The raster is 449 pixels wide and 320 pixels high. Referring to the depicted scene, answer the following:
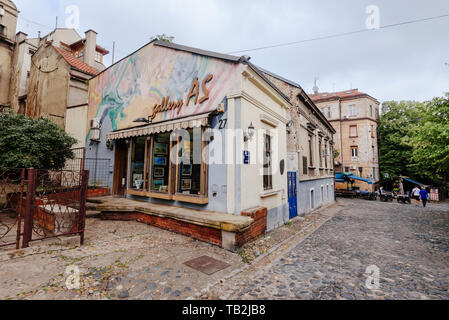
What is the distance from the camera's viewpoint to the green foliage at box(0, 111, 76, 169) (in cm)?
784

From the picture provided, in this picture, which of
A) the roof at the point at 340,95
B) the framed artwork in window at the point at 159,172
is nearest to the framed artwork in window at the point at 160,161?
the framed artwork in window at the point at 159,172

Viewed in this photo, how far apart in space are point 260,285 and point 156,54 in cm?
881

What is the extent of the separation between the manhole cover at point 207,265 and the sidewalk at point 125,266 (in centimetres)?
10

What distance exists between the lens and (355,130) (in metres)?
30.0

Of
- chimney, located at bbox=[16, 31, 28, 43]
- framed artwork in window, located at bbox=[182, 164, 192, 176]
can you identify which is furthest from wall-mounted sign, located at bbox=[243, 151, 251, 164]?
chimney, located at bbox=[16, 31, 28, 43]

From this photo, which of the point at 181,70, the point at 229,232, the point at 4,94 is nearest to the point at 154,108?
the point at 181,70

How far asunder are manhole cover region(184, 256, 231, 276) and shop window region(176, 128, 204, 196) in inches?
96.6

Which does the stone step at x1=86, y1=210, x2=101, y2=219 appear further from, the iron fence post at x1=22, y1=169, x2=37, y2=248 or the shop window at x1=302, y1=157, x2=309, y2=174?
the shop window at x1=302, y1=157, x2=309, y2=174

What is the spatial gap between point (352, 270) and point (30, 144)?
442 inches

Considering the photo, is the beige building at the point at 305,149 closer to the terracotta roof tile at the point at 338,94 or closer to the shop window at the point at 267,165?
the shop window at the point at 267,165

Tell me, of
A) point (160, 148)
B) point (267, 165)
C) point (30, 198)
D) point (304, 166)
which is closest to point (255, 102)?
point (267, 165)

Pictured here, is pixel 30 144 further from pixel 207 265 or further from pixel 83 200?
pixel 207 265

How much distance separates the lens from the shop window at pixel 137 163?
28.6 ft

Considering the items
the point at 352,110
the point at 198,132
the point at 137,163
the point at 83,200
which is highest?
the point at 352,110
